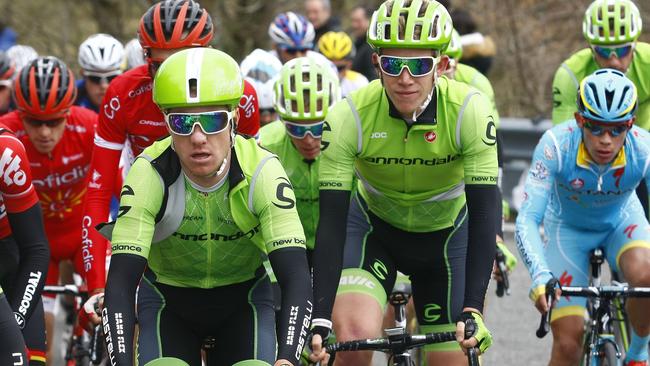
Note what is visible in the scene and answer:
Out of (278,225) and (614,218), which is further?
(614,218)

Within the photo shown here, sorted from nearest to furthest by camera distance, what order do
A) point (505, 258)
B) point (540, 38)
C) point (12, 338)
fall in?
point (12, 338), point (505, 258), point (540, 38)

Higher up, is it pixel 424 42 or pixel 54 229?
pixel 424 42

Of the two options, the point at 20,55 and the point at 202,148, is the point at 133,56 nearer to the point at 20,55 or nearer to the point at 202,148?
the point at 20,55

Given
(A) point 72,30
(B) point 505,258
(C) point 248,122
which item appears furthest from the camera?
(A) point 72,30

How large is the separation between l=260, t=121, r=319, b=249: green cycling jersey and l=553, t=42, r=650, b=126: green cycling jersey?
2705mm

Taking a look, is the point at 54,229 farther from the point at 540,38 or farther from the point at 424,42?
the point at 540,38

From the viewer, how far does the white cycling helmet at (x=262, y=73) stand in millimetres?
9922

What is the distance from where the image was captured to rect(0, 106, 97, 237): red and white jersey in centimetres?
920

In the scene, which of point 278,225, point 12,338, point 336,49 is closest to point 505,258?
point 278,225

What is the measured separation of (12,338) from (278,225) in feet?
3.90

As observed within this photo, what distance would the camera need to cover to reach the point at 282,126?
860 centimetres

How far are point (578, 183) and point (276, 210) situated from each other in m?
3.14

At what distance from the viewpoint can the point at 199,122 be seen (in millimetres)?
5574

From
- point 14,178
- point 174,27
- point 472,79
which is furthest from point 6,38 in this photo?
point 14,178
